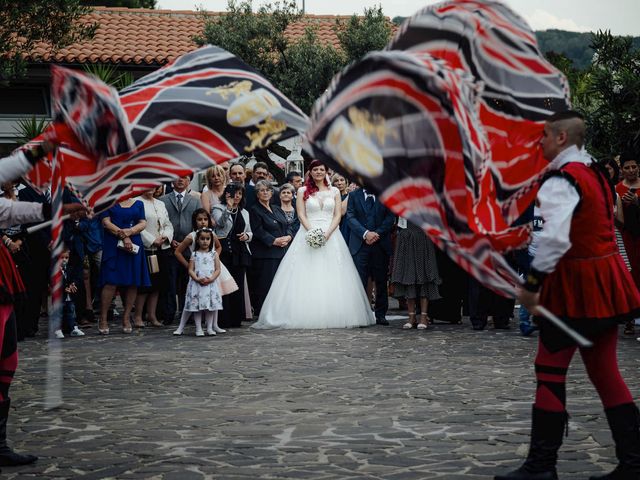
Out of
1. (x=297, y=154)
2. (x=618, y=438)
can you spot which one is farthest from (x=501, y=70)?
(x=297, y=154)

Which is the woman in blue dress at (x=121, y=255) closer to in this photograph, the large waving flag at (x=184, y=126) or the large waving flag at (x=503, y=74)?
the large waving flag at (x=184, y=126)

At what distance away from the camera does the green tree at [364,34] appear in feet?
96.6

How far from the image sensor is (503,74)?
20.4 feet

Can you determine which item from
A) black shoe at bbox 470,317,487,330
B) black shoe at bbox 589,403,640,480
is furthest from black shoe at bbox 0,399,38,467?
black shoe at bbox 470,317,487,330

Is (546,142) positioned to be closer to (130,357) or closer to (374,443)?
(374,443)

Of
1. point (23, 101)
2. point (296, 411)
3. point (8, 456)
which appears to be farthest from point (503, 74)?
Result: point (23, 101)

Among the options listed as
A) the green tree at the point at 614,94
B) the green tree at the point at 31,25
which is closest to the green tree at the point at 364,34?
the green tree at the point at 31,25

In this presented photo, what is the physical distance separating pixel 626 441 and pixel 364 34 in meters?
24.6

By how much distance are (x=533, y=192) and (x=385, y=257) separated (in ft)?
29.8

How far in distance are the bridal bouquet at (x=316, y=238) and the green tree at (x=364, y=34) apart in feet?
48.3

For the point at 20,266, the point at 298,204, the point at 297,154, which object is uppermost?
the point at 297,154

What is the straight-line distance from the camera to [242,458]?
21.5ft

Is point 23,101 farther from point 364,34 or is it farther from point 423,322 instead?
point 423,322

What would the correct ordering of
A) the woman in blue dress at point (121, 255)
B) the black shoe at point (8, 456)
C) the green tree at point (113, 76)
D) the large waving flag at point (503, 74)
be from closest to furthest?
the large waving flag at point (503, 74)
the black shoe at point (8, 456)
the woman in blue dress at point (121, 255)
the green tree at point (113, 76)
